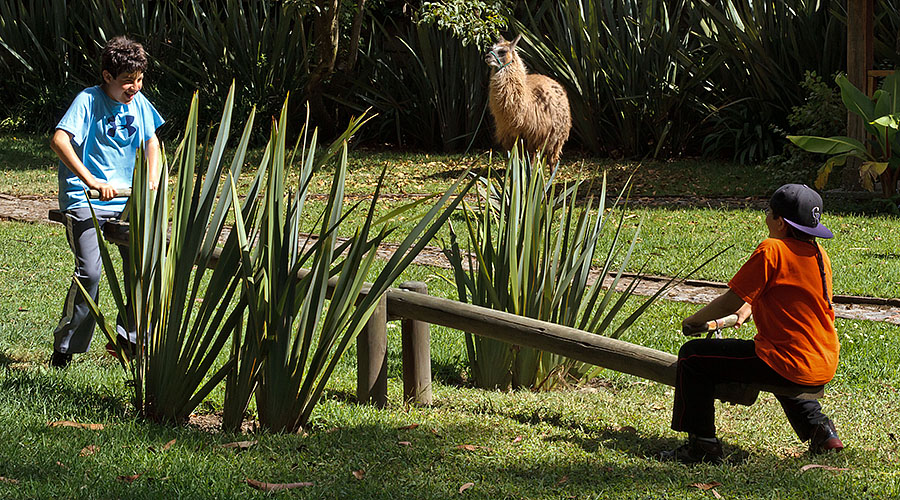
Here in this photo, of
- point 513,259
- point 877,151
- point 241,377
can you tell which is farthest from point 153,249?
point 877,151

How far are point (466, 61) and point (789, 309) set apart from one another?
1257cm

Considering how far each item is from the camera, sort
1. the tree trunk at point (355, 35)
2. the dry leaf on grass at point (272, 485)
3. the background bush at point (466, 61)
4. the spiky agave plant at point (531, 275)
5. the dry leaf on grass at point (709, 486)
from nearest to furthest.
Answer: the dry leaf on grass at point (272, 485), the dry leaf on grass at point (709, 486), the spiky agave plant at point (531, 275), the background bush at point (466, 61), the tree trunk at point (355, 35)

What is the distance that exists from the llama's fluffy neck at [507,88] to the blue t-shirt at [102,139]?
7254 millimetres

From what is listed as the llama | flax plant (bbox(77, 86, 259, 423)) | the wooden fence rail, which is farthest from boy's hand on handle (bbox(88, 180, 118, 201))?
the llama

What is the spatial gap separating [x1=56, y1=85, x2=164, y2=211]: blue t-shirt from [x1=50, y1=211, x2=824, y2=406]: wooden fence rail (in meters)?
0.19

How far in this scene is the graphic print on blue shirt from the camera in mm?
5109

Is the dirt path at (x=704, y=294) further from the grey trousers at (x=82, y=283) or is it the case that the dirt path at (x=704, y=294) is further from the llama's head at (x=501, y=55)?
the llama's head at (x=501, y=55)

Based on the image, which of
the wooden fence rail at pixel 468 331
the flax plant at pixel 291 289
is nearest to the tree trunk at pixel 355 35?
the wooden fence rail at pixel 468 331

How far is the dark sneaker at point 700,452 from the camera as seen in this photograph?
3998mm

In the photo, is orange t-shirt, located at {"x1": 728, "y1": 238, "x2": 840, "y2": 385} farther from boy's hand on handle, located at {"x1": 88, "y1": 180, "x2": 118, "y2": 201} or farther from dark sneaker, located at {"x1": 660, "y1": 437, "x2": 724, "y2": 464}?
boy's hand on handle, located at {"x1": 88, "y1": 180, "x2": 118, "y2": 201}

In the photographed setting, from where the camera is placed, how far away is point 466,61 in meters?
16.0

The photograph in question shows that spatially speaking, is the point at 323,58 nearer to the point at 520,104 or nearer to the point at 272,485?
the point at 520,104

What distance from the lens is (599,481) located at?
371 centimetres

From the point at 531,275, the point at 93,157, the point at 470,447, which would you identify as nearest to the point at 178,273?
the point at 470,447
